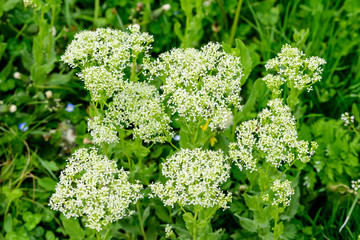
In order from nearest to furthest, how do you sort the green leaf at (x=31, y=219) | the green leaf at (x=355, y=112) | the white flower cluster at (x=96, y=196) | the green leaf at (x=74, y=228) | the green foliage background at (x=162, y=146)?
the white flower cluster at (x=96, y=196), the green leaf at (x=74, y=228), the green foliage background at (x=162, y=146), the green leaf at (x=31, y=219), the green leaf at (x=355, y=112)

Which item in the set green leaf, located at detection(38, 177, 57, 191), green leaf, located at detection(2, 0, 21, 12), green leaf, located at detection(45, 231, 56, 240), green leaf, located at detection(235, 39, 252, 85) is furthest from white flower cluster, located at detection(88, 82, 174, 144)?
green leaf, located at detection(2, 0, 21, 12)

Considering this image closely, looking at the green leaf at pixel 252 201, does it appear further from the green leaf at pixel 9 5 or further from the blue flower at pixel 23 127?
the green leaf at pixel 9 5

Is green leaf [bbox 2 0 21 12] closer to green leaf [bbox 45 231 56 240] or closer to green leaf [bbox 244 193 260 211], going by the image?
green leaf [bbox 45 231 56 240]

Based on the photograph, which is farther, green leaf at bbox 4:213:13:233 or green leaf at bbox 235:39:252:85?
green leaf at bbox 4:213:13:233

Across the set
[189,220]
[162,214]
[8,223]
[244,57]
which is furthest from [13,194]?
[244,57]

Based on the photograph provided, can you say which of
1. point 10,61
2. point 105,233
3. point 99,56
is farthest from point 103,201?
point 10,61

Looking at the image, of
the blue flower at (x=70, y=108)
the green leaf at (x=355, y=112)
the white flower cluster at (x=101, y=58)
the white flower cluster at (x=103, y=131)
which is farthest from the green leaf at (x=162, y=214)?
the green leaf at (x=355, y=112)

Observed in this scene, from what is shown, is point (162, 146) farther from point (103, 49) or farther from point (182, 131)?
point (103, 49)
